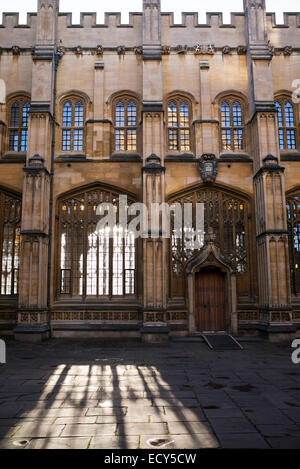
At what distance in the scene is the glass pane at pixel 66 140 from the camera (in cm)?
1745

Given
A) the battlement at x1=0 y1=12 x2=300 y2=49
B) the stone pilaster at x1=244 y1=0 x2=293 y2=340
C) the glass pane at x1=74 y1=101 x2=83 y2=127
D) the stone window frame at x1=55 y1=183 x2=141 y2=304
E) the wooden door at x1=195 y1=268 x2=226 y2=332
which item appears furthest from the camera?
the battlement at x1=0 y1=12 x2=300 y2=49

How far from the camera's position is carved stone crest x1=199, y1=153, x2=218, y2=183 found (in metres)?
16.5

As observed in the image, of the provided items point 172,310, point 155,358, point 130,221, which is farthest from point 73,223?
point 155,358

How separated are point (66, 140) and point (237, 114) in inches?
333

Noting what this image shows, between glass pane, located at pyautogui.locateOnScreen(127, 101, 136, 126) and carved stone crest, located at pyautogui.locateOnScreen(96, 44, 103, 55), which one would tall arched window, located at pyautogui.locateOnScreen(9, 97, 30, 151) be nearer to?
carved stone crest, located at pyautogui.locateOnScreen(96, 44, 103, 55)

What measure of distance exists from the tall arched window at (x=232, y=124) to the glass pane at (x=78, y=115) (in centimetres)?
692

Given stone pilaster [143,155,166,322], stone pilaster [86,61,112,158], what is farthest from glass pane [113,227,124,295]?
stone pilaster [86,61,112,158]

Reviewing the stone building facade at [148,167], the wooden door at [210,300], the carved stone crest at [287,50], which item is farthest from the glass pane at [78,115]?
the carved stone crest at [287,50]

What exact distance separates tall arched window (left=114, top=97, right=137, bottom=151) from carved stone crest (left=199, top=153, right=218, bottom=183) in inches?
133

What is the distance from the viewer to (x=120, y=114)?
1780cm

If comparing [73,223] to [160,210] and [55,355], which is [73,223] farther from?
[55,355]

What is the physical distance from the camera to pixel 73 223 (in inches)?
659

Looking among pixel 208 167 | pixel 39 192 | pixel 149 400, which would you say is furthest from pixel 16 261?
pixel 149 400

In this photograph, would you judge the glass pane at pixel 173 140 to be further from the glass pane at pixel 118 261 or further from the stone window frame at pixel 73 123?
the glass pane at pixel 118 261
